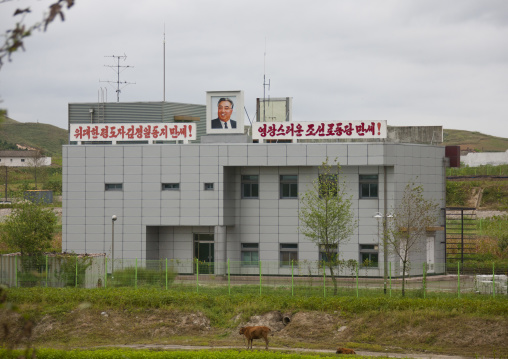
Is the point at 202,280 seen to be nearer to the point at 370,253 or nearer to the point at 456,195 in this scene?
the point at 370,253

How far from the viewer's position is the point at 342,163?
43844 millimetres

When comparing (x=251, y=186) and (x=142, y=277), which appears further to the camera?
(x=251, y=186)

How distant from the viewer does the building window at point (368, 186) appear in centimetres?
4453

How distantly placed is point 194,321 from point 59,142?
175162mm

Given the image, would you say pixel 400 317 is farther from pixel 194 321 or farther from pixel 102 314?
pixel 102 314

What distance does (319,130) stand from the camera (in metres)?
43.5

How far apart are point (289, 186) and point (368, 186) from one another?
17.9 ft

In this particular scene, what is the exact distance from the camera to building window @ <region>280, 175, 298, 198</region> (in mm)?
45625

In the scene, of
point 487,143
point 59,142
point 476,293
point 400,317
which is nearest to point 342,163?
point 476,293

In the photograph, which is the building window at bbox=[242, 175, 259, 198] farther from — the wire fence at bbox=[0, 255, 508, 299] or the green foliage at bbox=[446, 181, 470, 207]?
the green foliage at bbox=[446, 181, 470, 207]

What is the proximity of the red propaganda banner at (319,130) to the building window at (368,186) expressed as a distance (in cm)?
313

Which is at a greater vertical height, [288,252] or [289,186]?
[289,186]

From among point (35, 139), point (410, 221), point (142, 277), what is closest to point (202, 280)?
point (142, 277)

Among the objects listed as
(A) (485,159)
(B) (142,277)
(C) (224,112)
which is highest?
(A) (485,159)
